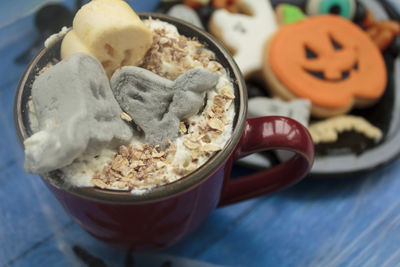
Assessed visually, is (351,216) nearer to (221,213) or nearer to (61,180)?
(221,213)

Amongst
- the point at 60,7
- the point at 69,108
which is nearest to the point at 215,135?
the point at 69,108

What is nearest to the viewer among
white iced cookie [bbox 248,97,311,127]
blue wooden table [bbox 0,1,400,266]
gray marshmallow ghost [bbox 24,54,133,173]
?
gray marshmallow ghost [bbox 24,54,133,173]

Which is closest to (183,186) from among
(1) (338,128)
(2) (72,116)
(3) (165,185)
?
(3) (165,185)

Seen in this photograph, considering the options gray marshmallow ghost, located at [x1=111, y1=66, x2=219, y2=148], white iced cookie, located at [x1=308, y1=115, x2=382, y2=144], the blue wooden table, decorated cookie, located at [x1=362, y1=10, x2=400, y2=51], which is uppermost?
gray marshmallow ghost, located at [x1=111, y1=66, x2=219, y2=148]

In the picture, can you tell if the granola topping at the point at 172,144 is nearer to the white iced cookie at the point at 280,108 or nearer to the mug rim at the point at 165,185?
the mug rim at the point at 165,185

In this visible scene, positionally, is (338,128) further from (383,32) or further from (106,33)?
(106,33)

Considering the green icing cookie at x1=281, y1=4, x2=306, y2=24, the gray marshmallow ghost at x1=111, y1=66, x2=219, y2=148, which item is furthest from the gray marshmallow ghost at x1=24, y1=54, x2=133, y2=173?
the green icing cookie at x1=281, y1=4, x2=306, y2=24

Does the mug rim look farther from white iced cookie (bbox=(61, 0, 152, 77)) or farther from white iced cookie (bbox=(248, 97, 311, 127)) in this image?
white iced cookie (bbox=(248, 97, 311, 127))
